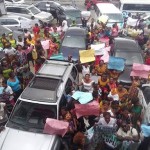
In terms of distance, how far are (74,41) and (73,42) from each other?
0.10 metres

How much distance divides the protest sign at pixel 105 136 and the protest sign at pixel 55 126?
0.82m

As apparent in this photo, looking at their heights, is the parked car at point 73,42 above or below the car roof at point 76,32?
below

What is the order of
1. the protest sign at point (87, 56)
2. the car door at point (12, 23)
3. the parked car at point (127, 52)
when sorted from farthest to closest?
the car door at point (12, 23) → the parked car at point (127, 52) → the protest sign at point (87, 56)

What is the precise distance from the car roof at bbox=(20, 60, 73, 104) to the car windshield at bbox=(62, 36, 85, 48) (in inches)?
152

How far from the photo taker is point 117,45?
13.6m

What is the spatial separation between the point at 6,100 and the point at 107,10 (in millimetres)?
14503

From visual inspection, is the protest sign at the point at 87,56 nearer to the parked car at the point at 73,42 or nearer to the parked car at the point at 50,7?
the parked car at the point at 73,42

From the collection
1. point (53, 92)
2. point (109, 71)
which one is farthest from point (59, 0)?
point (53, 92)

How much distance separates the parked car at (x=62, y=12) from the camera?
22022 mm

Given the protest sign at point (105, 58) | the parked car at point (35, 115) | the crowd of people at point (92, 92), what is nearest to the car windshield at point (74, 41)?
the crowd of people at point (92, 92)

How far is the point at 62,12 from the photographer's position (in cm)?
2302

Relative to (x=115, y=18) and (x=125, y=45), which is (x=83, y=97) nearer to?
(x=125, y=45)

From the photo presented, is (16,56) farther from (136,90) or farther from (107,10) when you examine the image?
(107,10)

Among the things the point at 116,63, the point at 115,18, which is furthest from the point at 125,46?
the point at 115,18
